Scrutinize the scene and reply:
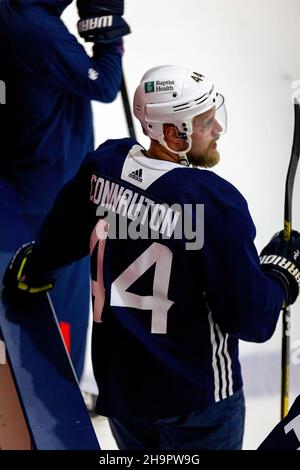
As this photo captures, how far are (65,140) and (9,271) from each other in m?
0.60

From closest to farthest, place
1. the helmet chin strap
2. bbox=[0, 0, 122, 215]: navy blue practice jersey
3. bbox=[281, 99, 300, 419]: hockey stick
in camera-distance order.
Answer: the helmet chin strap, bbox=[281, 99, 300, 419]: hockey stick, bbox=[0, 0, 122, 215]: navy blue practice jersey

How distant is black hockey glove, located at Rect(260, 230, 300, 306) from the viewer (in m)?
2.00

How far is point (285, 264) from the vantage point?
2021mm

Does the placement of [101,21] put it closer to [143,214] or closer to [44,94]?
[44,94]

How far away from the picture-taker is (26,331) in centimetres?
217

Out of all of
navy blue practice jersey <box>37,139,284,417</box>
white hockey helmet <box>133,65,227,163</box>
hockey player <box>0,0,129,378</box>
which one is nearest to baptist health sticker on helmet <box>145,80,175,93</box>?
white hockey helmet <box>133,65,227,163</box>

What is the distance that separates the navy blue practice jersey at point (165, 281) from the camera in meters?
1.85

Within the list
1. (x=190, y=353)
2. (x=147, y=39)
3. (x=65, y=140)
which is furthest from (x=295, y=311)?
(x=147, y=39)

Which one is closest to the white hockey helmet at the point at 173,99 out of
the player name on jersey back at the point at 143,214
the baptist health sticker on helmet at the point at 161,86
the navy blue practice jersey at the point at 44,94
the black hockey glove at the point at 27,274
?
the baptist health sticker on helmet at the point at 161,86

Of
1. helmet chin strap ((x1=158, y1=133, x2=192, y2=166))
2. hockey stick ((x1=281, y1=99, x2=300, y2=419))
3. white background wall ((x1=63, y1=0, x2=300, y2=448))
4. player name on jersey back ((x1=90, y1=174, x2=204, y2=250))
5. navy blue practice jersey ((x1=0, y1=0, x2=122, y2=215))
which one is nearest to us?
player name on jersey back ((x1=90, y1=174, x2=204, y2=250))

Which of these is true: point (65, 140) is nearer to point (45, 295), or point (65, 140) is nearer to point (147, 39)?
point (45, 295)

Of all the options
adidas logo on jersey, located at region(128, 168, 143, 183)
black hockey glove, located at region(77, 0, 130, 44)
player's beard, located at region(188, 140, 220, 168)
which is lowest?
adidas logo on jersey, located at region(128, 168, 143, 183)

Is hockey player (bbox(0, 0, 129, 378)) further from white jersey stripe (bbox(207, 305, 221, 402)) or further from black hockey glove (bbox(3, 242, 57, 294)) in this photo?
white jersey stripe (bbox(207, 305, 221, 402))

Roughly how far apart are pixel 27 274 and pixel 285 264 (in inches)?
22.0
